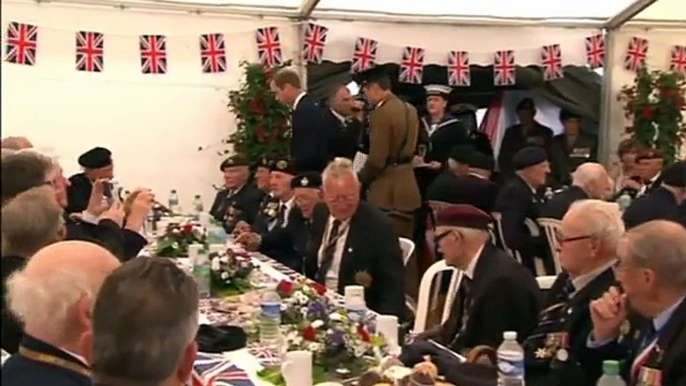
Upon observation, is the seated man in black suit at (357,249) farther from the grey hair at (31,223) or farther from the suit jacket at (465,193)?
the grey hair at (31,223)

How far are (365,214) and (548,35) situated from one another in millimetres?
4831

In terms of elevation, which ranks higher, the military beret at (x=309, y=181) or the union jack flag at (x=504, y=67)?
the union jack flag at (x=504, y=67)

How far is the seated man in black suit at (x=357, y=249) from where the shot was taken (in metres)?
4.26

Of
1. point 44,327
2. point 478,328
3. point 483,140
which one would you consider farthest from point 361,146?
point 44,327

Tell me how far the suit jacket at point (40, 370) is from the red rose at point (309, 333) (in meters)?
0.88

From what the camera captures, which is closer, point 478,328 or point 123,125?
point 478,328

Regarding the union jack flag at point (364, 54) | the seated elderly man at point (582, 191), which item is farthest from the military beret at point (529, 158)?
the union jack flag at point (364, 54)

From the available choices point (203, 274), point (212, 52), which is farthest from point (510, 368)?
point (212, 52)

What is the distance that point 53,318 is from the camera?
1.96m

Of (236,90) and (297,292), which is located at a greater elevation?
Answer: (236,90)

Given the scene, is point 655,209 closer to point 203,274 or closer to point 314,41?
point 203,274

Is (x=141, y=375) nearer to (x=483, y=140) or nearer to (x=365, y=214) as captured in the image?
(x=365, y=214)

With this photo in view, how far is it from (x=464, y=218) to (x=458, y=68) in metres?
5.24

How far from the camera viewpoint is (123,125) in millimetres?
7988
